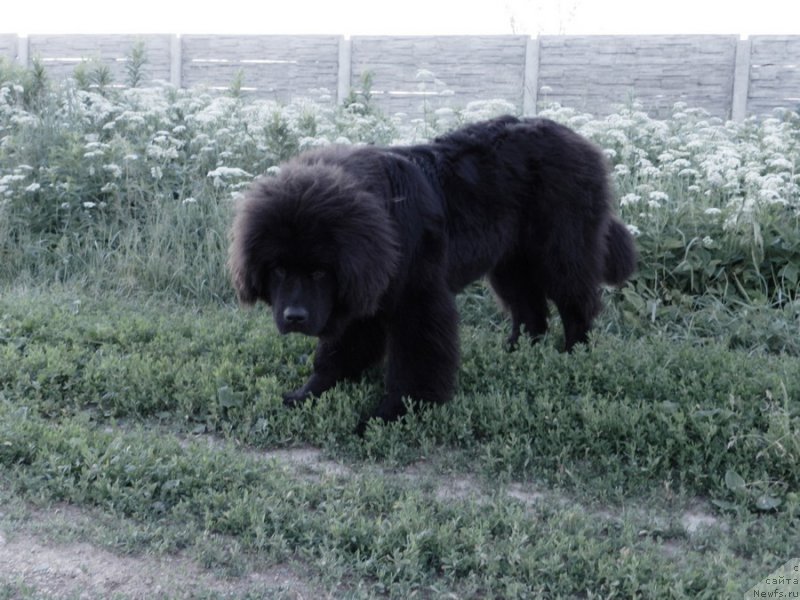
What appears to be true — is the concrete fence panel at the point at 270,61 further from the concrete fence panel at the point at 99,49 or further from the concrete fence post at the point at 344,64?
the concrete fence panel at the point at 99,49

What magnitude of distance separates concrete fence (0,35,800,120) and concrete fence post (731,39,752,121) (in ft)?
0.05

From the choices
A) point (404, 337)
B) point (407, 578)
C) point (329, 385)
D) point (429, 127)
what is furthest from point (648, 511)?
point (429, 127)

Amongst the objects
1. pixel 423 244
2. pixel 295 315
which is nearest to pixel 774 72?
pixel 423 244

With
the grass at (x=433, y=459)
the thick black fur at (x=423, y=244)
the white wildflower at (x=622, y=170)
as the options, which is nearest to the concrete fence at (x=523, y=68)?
the white wildflower at (x=622, y=170)

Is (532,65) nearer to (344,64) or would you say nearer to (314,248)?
(344,64)

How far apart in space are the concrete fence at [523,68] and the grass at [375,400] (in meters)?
3.86

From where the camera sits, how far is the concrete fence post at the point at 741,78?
12.6m

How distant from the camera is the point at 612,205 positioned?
20.4 feet

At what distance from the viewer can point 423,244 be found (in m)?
5.21

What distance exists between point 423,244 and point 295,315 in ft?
3.35

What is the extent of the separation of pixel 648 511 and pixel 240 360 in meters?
2.83

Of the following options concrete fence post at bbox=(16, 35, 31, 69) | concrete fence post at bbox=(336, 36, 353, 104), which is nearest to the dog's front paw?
concrete fence post at bbox=(336, 36, 353, 104)

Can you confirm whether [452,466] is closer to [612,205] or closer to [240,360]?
[240,360]

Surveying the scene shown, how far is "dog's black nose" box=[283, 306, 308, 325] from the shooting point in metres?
4.56
